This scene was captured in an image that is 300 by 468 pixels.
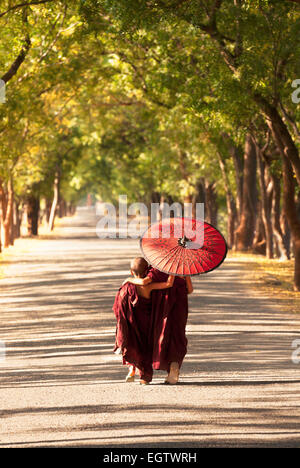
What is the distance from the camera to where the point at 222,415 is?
24.6 ft

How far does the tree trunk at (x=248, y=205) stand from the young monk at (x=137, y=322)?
24119mm

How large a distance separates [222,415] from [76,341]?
15.6 ft

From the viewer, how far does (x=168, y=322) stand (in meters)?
8.79

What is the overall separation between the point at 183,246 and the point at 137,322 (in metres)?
0.89

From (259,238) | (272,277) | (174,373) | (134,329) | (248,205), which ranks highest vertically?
(248,205)

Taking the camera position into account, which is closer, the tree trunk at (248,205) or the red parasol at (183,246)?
the red parasol at (183,246)

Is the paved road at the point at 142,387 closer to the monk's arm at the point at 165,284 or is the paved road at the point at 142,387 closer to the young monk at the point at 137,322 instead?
the young monk at the point at 137,322

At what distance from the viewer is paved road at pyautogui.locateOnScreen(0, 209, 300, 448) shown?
22.6 feet

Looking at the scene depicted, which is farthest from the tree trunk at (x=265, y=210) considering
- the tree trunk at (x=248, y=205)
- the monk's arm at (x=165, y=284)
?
the monk's arm at (x=165, y=284)

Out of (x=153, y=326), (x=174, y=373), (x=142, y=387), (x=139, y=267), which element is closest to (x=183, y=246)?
(x=139, y=267)

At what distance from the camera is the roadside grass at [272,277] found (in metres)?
17.9

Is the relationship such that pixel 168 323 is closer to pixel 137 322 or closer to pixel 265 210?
pixel 137 322
